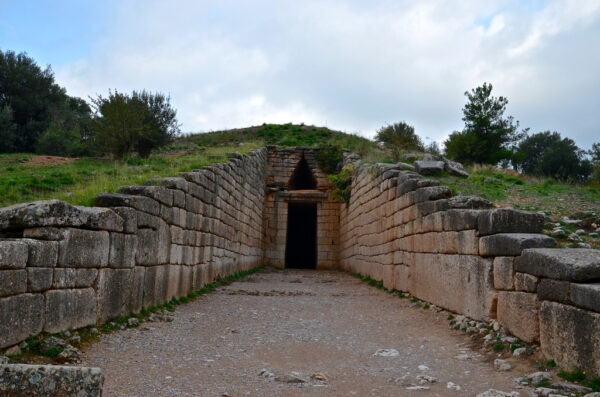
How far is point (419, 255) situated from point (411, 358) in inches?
138

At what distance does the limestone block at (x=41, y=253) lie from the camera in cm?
431

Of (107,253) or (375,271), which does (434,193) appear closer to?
(375,271)

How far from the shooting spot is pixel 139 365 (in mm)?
4551

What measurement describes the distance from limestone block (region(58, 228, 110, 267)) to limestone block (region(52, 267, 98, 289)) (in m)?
0.07

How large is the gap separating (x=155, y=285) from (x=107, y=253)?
5.61ft

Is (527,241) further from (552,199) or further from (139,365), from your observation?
(552,199)

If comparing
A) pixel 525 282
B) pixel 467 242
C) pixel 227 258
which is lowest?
pixel 227 258

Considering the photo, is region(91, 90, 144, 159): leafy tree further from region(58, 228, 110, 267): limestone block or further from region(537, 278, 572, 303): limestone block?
region(537, 278, 572, 303): limestone block

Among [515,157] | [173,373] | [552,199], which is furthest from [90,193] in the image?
[515,157]

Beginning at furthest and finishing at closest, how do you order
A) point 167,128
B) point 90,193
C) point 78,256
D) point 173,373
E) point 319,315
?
point 167,128 → point 319,315 → point 90,193 → point 78,256 → point 173,373

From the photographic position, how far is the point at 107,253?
569 centimetres

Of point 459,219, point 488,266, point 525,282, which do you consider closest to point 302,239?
point 459,219

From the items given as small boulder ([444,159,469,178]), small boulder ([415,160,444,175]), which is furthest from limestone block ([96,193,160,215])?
small boulder ([444,159,469,178])

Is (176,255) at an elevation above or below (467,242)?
below
